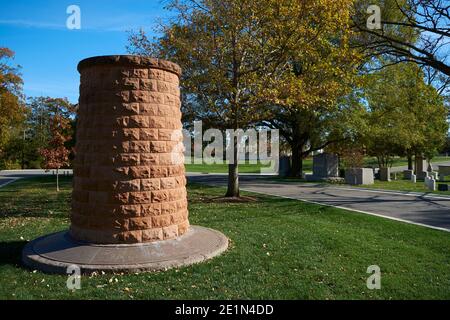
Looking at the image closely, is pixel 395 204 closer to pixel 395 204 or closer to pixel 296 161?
pixel 395 204

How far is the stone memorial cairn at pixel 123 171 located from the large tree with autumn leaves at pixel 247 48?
6896 mm

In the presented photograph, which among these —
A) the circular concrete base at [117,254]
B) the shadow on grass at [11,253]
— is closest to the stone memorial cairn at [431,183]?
the circular concrete base at [117,254]

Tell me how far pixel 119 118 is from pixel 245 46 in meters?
8.53

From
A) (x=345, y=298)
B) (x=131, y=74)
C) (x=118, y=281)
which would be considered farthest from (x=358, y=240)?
(x=131, y=74)

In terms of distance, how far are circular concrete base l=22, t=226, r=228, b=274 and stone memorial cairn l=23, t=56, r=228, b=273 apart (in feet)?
0.06

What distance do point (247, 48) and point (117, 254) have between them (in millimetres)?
10155

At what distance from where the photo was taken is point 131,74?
23.2ft

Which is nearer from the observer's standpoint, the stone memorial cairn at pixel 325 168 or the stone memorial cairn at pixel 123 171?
the stone memorial cairn at pixel 123 171

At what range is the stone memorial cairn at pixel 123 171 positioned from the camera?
688 cm

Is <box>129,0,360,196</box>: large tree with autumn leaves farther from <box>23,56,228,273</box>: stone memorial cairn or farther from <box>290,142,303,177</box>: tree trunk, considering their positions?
<box>290,142,303,177</box>: tree trunk

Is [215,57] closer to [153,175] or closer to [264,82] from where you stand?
[264,82]

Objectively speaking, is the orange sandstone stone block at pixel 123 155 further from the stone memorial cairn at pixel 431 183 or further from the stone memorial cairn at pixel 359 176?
the stone memorial cairn at pixel 359 176

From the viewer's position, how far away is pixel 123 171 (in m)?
6.93

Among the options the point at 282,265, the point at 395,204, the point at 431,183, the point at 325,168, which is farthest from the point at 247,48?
the point at 325,168
